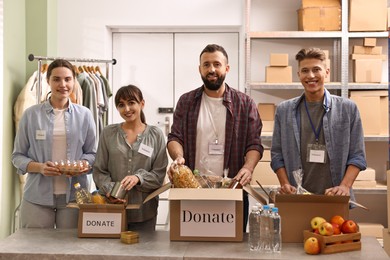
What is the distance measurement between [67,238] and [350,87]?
10.3ft

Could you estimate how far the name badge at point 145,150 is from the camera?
2973 mm

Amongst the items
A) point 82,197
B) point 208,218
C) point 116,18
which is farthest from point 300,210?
point 116,18

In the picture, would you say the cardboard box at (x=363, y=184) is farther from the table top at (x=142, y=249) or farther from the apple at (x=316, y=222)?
the apple at (x=316, y=222)

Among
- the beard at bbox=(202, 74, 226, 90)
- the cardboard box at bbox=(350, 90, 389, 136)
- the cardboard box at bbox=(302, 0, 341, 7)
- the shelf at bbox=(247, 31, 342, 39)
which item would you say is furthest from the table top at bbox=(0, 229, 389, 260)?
the cardboard box at bbox=(302, 0, 341, 7)

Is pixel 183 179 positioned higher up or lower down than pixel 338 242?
higher up

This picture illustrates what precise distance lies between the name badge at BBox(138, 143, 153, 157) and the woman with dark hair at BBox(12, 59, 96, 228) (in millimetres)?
336

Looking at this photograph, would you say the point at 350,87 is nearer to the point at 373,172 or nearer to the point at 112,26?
the point at 373,172

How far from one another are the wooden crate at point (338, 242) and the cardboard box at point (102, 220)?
0.87 m

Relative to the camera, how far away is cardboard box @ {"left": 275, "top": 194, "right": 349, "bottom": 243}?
250cm

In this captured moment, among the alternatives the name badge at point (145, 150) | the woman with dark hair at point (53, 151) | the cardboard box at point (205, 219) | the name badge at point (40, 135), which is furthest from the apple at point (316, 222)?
the name badge at point (40, 135)

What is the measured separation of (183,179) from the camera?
8.49 ft

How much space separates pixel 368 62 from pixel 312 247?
2.99m

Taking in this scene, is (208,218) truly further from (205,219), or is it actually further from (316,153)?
(316,153)

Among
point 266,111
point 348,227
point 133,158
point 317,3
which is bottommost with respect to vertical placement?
point 348,227
